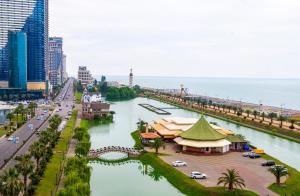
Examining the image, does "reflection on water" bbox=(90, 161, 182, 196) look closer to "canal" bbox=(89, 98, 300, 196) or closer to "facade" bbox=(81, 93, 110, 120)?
"canal" bbox=(89, 98, 300, 196)

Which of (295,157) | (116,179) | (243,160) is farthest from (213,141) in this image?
(116,179)

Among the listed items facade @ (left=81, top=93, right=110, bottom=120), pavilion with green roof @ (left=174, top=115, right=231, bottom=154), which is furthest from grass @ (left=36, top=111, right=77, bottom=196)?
facade @ (left=81, top=93, right=110, bottom=120)

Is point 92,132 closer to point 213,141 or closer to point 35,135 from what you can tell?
point 35,135

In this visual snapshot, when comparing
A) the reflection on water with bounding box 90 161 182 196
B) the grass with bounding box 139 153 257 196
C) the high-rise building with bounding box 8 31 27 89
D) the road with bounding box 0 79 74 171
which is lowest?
the reflection on water with bounding box 90 161 182 196

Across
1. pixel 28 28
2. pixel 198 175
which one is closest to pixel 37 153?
pixel 198 175

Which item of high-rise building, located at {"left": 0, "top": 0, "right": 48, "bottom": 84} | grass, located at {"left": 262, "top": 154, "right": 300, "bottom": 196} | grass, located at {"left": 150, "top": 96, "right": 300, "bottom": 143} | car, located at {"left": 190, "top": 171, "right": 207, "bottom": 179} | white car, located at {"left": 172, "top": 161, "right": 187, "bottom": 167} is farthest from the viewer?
high-rise building, located at {"left": 0, "top": 0, "right": 48, "bottom": 84}

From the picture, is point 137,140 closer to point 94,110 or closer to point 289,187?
point 289,187

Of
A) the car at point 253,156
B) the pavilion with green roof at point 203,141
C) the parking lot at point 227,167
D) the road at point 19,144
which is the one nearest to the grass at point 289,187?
the parking lot at point 227,167
